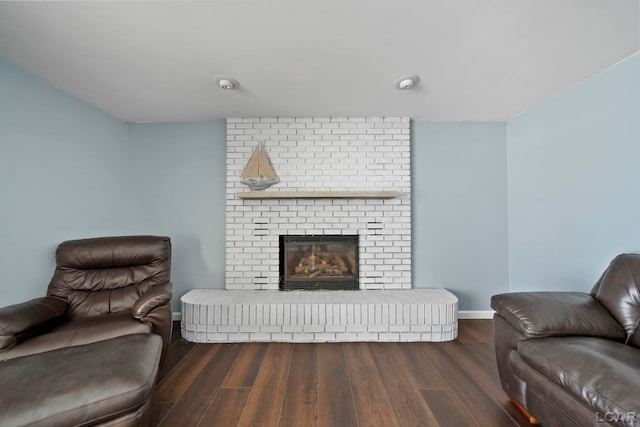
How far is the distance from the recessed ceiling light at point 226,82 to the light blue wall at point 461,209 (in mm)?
2057

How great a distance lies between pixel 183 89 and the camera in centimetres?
235

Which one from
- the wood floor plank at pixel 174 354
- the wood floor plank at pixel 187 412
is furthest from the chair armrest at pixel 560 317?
the wood floor plank at pixel 174 354

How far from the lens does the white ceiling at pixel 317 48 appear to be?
148 cm

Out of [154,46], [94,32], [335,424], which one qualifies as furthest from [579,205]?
[94,32]

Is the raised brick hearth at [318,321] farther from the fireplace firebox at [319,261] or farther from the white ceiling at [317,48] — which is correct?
the white ceiling at [317,48]

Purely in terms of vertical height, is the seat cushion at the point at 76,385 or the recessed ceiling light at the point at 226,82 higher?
the recessed ceiling light at the point at 226,82

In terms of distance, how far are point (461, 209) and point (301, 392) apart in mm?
2569

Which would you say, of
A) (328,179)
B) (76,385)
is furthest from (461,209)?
(76,385)

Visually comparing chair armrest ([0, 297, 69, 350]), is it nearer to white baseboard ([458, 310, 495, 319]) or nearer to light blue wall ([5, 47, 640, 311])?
light blue wall ([5, 47, 640, 311])

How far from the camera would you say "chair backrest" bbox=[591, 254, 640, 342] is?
4.86 feet

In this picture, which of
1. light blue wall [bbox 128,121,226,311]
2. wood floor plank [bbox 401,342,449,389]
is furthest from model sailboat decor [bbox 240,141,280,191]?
wood floor plank [bbox 401,342,449,389]

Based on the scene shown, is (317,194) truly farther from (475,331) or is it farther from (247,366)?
(475,331)

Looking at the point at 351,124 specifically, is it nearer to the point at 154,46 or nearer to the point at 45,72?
the point at 154,46

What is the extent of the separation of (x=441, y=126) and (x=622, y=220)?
179 centimetres
